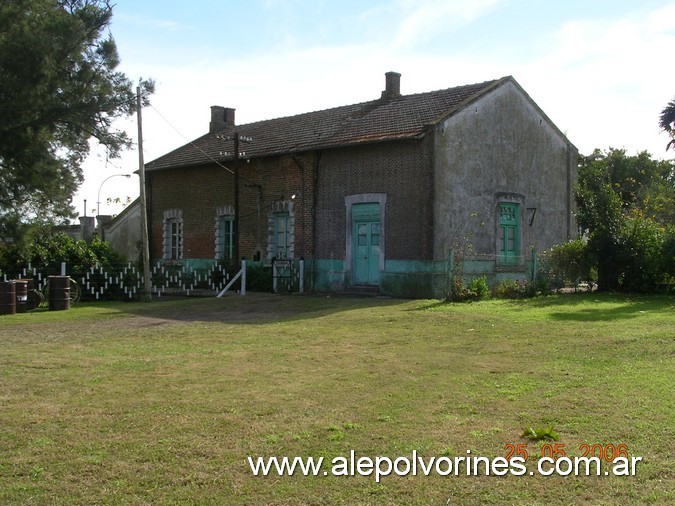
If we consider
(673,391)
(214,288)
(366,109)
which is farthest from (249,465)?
(366,109)

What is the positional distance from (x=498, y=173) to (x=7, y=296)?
1431 centimetres

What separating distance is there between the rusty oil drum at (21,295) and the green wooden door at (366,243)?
913cm

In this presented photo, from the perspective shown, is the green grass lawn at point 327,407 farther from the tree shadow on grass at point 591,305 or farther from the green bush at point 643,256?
the green bush at point 643,256

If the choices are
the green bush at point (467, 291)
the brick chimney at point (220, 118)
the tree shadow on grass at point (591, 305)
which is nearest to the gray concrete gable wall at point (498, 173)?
A: the green bush at point (467, 291)

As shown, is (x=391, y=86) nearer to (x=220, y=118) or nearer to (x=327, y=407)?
(x=220, y=118)

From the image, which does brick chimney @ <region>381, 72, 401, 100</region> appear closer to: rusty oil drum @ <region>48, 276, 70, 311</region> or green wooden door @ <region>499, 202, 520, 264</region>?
green wooden door @ <region>499, 202, 520, 264</region>

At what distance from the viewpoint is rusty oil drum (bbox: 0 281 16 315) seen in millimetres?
17484

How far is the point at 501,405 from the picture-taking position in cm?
684

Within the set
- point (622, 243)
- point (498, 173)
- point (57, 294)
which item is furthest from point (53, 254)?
point (622, 243)

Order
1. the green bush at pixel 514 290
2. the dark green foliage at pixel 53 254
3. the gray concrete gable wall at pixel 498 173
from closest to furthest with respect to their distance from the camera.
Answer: the green bush at pixel 514 290 → the gray concrete gable wall at pixel 498 173 → the dark green foliage at pixel 53 254

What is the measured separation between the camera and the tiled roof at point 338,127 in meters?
21.1

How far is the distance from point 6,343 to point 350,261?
11.5 meters

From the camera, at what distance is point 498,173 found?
874 inches

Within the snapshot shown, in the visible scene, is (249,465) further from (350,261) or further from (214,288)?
(214,288)
